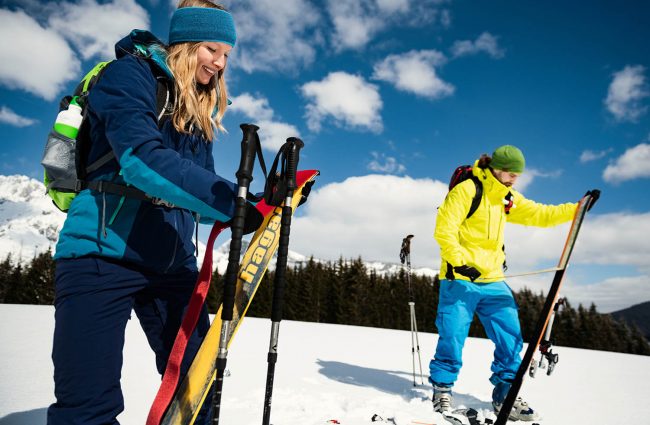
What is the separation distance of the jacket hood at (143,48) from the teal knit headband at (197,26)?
132mm

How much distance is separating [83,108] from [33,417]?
114 inches

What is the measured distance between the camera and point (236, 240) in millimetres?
1642

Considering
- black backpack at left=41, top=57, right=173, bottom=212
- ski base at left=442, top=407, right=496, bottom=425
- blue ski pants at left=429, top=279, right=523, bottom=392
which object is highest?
black backpack at left=41, top=57, right=173, bottom=212

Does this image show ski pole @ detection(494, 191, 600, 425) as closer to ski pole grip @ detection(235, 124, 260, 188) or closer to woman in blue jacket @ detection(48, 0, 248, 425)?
woman in blue jacket @ detection(48, 0, 248, 425)

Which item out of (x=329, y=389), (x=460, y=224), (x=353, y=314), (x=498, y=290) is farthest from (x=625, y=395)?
(x=353, y=314)

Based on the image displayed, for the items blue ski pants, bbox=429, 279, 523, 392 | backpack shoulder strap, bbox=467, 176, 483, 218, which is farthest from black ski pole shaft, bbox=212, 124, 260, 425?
backpack shoulder strap, bbox=467, 176, 483, 218

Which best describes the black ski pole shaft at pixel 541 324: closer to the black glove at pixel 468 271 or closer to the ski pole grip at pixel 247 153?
the black glove at pixel 468 271

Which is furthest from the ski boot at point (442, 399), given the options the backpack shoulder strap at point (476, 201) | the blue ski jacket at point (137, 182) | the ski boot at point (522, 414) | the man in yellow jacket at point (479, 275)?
the blue ski jacket at point (137, 182)

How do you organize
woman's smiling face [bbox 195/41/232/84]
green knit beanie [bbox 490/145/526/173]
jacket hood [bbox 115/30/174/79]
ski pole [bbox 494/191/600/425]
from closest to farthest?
1. jacket hood [bbox 115/30/174/79]
2. woman's smiling face [bbox 195/41/232/84]
3. ski pole [bbox 494/191/600/425]
4. green knit beanie [bbox 490/145/526/173]

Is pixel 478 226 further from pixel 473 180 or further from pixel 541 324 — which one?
pixel 541 324

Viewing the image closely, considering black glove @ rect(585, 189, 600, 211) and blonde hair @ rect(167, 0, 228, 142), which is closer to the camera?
blonde hair @ rect(167, 0, 228, 142)

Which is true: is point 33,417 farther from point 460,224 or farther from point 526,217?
point 526,217

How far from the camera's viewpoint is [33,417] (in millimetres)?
3037

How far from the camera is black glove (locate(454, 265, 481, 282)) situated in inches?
163
